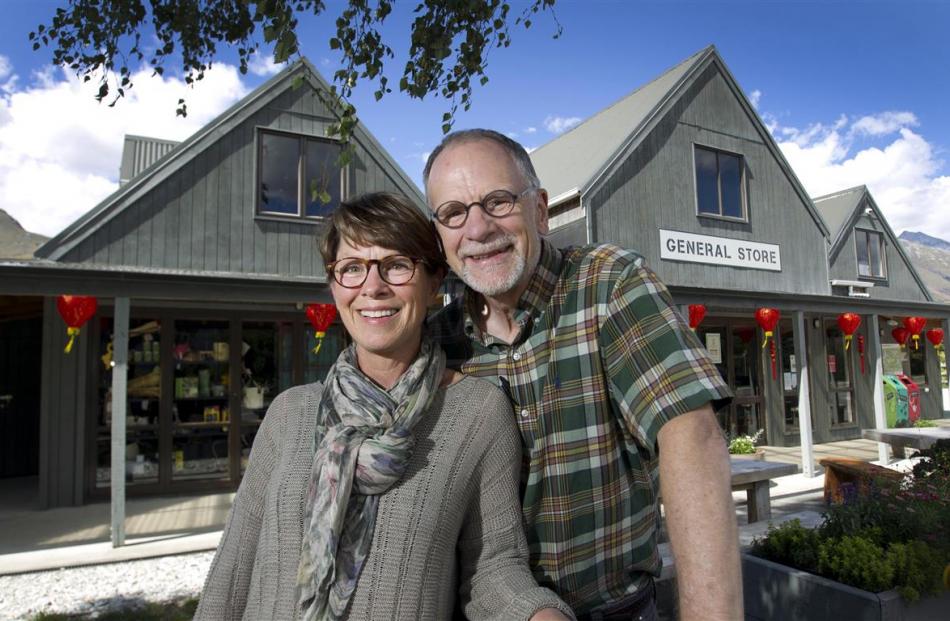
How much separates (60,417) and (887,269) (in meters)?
18.0

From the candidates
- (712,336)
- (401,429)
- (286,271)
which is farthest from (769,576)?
(712,336)

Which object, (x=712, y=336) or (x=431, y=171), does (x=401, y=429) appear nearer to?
(x=431, y=171)

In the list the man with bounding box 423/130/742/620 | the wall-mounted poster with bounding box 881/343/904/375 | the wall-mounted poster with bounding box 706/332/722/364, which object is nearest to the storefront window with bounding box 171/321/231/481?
the man with bounding box 423/130/742/620

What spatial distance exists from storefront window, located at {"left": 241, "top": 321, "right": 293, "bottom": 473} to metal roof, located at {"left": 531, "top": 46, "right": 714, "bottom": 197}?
18.4 feet

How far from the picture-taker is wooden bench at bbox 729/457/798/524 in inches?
241

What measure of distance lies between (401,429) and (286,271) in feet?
26.2

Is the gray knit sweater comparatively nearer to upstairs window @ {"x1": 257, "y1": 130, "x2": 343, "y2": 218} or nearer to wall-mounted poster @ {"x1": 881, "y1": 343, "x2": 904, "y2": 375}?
upstairs window @ {"x1": 257, "y1": 130, "x2": 343, "y2": 218}

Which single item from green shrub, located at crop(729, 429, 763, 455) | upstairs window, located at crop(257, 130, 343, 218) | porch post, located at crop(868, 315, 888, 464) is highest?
upstairs window, located at crop(257, 130, 343, 218)

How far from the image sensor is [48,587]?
17.6ft

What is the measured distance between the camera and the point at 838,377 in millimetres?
13984

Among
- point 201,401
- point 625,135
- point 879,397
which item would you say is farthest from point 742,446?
point 201,401

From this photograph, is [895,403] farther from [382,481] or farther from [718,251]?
[382,481]

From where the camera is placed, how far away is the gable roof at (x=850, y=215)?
14.6 meters

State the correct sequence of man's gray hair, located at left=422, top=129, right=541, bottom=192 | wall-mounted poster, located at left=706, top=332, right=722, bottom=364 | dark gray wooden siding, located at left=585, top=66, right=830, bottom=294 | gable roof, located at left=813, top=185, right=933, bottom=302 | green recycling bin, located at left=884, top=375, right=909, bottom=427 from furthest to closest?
gable roof, located at left=813, top=185, right=933, bottom=302 → green recycling bin, located at left=884, top=375, right=909, bottom=427 → wall-mounted poster, located at left=706, top=332, right=722, bottom=364 → dark gray wooden siding, located at left=585, top=66, right=830, bottom=294 → man's gray hair, located at left=422, top=129, right=541, bottom=192
